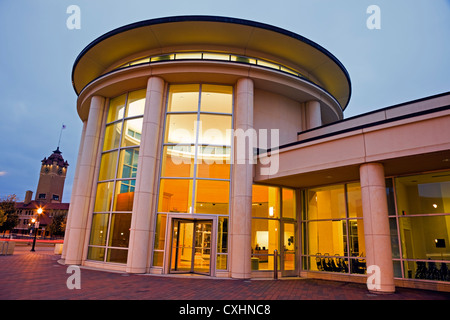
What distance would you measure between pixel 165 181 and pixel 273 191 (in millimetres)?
5085

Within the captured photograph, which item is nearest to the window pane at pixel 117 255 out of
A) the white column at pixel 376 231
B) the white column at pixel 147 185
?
the white column at pixel 147 185

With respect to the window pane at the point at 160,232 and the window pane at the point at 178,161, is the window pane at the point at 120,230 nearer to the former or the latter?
the window pane at the point at 160,232

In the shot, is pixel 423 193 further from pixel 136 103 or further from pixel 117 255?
pixel 136 103

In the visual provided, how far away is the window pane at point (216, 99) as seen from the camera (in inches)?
560

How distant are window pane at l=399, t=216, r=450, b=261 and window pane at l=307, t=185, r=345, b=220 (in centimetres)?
250

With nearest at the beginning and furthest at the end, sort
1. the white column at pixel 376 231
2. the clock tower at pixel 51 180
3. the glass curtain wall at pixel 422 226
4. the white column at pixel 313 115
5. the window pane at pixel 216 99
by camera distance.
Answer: the white column at pixel 376 231 → the glass curtain wall at pixel 422 226 → the window pane at pixel 216 99 → the white column at pixel 313 115 → the clock tower at pixel 51 180

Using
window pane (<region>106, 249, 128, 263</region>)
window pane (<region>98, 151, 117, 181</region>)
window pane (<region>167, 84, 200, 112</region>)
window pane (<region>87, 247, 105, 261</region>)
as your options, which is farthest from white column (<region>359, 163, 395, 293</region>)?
window pane (<region>98, 151, 117, 181</region>)

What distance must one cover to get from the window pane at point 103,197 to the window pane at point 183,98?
491 centimetres

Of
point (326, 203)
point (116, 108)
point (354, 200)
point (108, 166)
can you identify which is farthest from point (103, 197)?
point (354, 200)

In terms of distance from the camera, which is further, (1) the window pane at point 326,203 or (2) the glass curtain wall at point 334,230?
(1) the window pane at point 326,203

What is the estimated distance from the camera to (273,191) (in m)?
13.9

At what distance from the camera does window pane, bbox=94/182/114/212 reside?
1430cm
